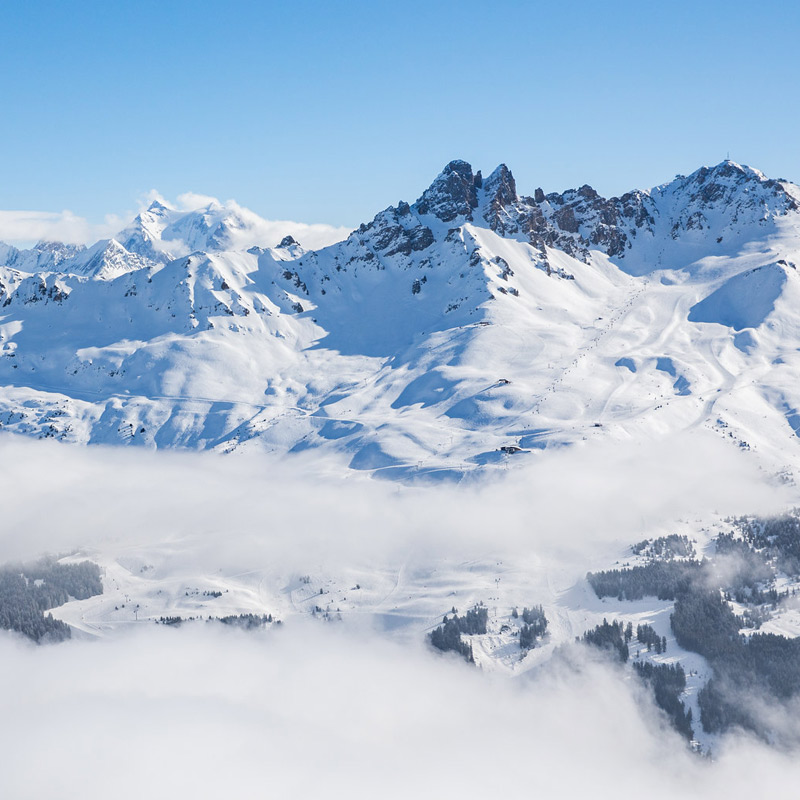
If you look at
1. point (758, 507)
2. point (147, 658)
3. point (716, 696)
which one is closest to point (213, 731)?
point (147, 658)

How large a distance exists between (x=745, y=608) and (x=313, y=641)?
8369 cm

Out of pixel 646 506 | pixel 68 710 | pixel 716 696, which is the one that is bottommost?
pixel 68 710

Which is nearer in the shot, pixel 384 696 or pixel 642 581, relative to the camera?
pixel 384 696

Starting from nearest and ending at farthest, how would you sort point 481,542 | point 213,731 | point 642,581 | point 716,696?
1. point 716,696
2. point 213,731
3. point 642,581
4. point 481,542

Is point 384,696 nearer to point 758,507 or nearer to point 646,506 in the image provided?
point 646,506

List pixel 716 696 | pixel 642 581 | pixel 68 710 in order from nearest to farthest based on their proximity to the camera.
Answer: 1. pixel 716 696
2. pixel 68 710
3. pixel 642 581

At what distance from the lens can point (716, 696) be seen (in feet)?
450

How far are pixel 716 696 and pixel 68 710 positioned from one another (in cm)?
11752

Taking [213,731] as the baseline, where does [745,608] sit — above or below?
above

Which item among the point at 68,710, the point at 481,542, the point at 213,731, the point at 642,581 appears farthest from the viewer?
the point at 481,542

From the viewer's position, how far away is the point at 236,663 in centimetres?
16025

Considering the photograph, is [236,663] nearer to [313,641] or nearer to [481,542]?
[313,641]

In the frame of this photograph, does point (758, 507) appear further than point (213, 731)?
Yes

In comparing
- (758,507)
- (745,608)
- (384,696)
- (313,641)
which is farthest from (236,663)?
(758,507)
